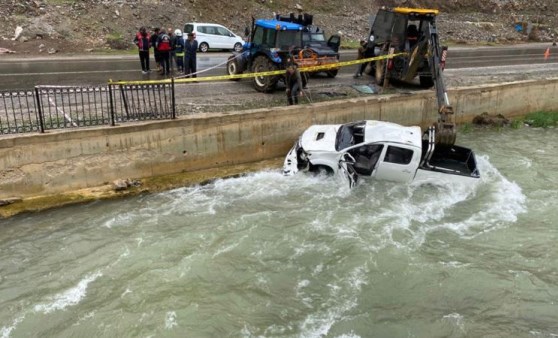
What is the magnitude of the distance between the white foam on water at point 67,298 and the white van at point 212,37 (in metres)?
18.4

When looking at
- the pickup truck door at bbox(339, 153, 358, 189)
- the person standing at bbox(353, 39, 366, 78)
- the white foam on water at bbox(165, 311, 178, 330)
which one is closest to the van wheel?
the person standing at bbox(353, 39, 366, 78)

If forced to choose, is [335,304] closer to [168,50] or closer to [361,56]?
[168,50]

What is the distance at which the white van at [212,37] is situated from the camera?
2433 centimetres

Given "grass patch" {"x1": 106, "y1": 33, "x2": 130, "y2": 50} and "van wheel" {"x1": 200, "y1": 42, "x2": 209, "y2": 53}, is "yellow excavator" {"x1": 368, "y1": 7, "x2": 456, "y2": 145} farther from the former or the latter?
"grass patch" {"x1": 106, "y1": 33, "x2": 130, "y2": 50}

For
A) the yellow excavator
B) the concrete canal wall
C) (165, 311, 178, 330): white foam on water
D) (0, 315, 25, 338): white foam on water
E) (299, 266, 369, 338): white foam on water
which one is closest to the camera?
(0, 315, 25, 338): white foam on water

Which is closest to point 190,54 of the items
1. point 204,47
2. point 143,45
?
point 143,45

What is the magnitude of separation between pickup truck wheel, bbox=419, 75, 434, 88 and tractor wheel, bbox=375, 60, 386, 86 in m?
1.24

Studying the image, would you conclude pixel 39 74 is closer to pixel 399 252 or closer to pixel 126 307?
pixel 126 307

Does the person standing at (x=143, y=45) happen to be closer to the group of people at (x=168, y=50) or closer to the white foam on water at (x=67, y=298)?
the group of people at (x=168, y=50)

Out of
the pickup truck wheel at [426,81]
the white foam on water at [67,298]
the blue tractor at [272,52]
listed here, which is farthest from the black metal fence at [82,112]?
the pickup truck wheel at [426,81]

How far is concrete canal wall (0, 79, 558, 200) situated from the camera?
10.1m

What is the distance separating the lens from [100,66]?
19.0m

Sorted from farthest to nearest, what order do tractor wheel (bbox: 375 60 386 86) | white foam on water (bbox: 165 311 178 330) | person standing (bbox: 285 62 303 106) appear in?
tractor wheel (bbox: 375 60 386 86) < person standing (bbox: 285 62 303 106) < white foam on water (bbox: 165 311 178 330)

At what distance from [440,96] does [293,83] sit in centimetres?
403
